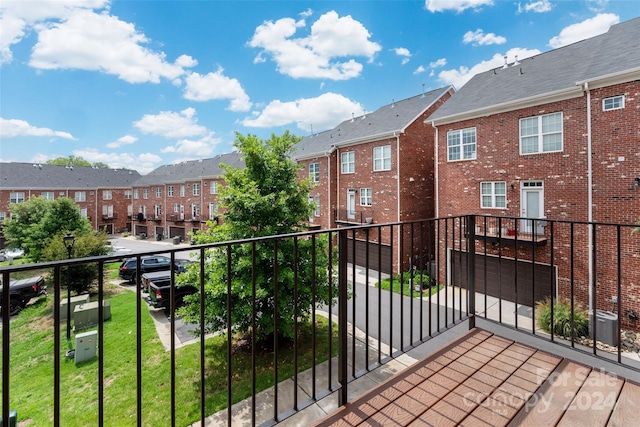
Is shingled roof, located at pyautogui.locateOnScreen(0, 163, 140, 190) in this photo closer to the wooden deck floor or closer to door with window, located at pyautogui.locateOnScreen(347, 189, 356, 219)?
door with window, located at pyautogui.locateOnScreen(347, 189, 356, 219)

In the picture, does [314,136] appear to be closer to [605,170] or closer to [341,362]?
[605,170]

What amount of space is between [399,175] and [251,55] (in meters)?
8.49

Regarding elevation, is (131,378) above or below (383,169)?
below

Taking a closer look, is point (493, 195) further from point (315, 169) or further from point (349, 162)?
point (315, 169)

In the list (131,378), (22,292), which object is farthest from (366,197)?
(22,292)

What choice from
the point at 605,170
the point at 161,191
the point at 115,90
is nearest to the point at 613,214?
the point at 605,170

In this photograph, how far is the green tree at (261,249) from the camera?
5.86 metres

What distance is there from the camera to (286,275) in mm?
5875

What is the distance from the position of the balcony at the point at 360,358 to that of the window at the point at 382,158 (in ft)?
16.5

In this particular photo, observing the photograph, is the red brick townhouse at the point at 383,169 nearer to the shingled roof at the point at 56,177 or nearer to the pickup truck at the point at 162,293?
the pickup truck at the point at 162,293

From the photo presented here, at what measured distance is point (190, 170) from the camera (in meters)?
31.0

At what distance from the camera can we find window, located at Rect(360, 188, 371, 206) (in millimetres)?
14719

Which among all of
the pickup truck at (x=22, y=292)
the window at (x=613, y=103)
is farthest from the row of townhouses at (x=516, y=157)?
the pickup truck at (x=22, y=292)

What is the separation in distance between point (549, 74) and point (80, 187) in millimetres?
41532
